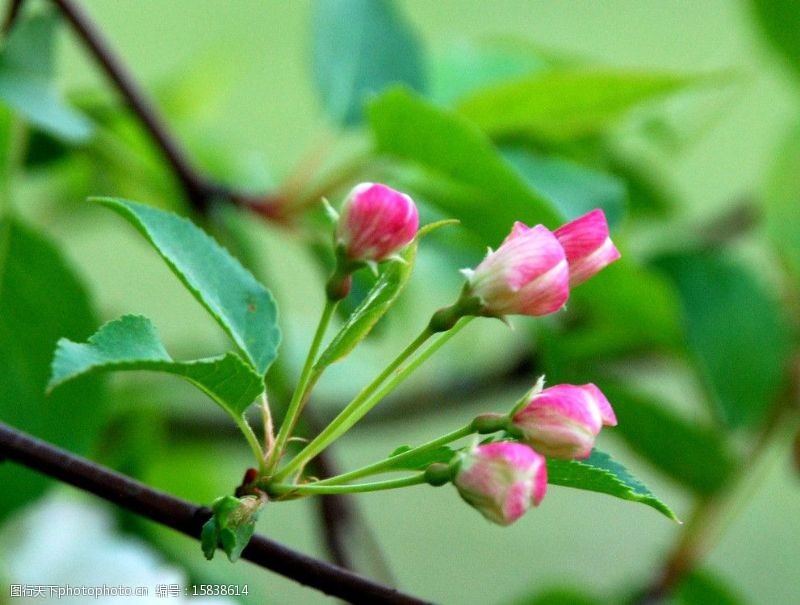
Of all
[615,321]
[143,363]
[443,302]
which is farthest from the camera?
[443,302]

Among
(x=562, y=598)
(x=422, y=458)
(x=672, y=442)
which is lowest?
(x=562, y=598)

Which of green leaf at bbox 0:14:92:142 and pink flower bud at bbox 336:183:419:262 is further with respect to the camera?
green leaf at bbox 0:14:92:142

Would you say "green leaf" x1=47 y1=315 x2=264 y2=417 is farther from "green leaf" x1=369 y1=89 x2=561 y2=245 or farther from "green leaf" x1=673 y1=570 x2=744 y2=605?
"green leaf" x1=673 y1=570 x2=744 y2=605

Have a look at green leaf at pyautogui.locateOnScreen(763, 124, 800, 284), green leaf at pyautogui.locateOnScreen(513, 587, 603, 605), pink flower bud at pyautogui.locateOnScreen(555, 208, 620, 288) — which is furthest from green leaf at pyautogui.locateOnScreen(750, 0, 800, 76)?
pink flower bud at pyautogui.locateOnScreen(555, 208, 620, 288)

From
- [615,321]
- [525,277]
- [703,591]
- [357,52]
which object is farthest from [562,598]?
[525,277]

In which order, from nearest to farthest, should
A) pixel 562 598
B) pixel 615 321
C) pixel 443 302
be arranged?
pixel 615 321 < pixel 562 598 < pixel 443 302

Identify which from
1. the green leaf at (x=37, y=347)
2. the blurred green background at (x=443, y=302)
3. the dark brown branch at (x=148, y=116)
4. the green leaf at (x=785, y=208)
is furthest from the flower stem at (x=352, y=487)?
the blurred green background at (x=443, y=302)

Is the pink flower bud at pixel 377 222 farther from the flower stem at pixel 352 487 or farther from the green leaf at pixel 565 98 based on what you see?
the green leaf at pixel 565 98

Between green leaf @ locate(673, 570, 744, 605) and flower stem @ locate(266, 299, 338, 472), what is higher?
flower stem @ locate(266, 299, 338, 472)

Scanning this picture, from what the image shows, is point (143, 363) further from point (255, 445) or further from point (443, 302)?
point (443, 302)
